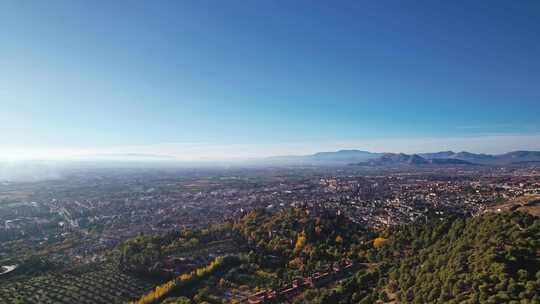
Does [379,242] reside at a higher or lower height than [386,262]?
higher

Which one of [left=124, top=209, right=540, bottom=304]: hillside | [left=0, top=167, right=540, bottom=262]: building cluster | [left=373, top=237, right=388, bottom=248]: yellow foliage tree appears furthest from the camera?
[left=0, top=167, right=540, bottom=262]: building cluster

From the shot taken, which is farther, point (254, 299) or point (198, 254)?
point (198, 254)

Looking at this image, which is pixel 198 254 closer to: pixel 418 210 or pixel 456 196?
pixel 418 210

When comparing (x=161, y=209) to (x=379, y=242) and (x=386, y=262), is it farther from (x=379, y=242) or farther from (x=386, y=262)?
(x=386, y=262)

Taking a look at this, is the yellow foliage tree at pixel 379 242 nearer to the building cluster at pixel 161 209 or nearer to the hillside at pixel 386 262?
the hillside at pixel 386 262

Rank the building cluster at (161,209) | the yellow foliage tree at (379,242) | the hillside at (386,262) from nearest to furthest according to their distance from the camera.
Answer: the hillside at (386,262)
the yellow foliage tree at (379,242)
the building cluster at (161,209)

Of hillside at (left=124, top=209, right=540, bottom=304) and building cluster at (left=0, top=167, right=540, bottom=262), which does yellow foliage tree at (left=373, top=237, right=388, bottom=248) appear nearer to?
hillside at (left=124, top=209, right=540, bottom=304)

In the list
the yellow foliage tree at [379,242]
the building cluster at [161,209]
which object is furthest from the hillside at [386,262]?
the building cluster at [161,209]

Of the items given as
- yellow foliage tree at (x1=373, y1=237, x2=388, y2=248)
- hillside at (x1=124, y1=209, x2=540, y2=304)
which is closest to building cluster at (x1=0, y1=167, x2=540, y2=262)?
yellow foliage tree at (x1=373, y1=237, x2=388, y2=248)

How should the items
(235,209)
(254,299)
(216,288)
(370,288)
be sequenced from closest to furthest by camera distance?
1. (370,288)
2. (254,299)
3. (216,288)
4. (235,209)

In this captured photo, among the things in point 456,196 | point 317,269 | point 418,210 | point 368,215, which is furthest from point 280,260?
point 456,196

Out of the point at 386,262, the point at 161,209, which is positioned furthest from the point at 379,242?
the point at 161,209
